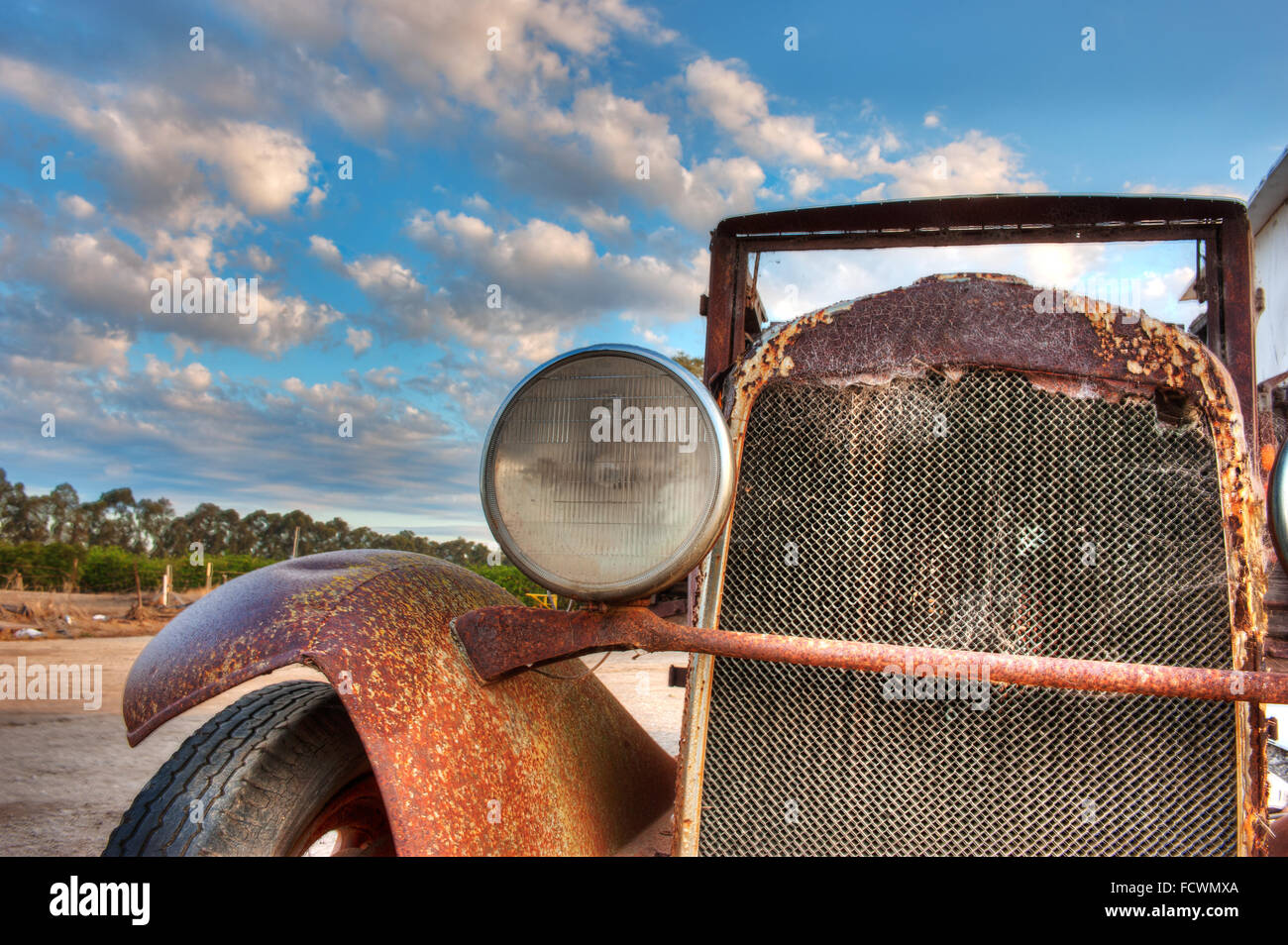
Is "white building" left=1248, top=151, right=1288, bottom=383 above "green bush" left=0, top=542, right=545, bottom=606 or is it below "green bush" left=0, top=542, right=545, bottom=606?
above

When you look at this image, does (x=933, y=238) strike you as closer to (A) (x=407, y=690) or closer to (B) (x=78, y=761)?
(A) (x=407, y=690)

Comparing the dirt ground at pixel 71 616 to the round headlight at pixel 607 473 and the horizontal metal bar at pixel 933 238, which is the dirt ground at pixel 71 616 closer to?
the horizontal metal bar at pixel 933 238

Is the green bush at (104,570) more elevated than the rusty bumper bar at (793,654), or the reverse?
the rusty bumper bar at (793,654)

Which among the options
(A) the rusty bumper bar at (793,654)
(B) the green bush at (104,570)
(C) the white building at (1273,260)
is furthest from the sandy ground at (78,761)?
(B) the green bush at (104,570)

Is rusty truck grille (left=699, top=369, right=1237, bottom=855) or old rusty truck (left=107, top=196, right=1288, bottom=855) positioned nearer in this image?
old rusty truck (left=107, top=196, right=1288, bottom=855)

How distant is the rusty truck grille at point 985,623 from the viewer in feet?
4.76

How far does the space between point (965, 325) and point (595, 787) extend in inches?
50.1

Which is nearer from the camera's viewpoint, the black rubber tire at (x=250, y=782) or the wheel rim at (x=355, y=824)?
the black rubber tire at (x=250, y=782)

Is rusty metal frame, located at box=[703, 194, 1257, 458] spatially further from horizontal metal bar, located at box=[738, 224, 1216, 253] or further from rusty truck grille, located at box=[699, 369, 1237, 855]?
rusty truck grille, located at box=[699, 369, 1237, 855]

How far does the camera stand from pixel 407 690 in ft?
4.43

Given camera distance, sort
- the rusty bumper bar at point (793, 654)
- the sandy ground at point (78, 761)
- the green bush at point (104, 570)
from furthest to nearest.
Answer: the green bush at point (104, 570) < the sandy ground at point (78, 761) < the rusty bumper bar at point (793, 654)

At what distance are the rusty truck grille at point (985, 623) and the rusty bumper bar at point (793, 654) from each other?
0.20 m

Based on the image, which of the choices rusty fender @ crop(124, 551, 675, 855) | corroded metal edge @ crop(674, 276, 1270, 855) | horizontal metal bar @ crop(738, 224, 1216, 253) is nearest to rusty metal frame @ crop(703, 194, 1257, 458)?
horizontal metal bar @ crop(738, 224, 1216, 253)

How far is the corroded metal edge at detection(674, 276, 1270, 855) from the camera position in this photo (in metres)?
1.46
